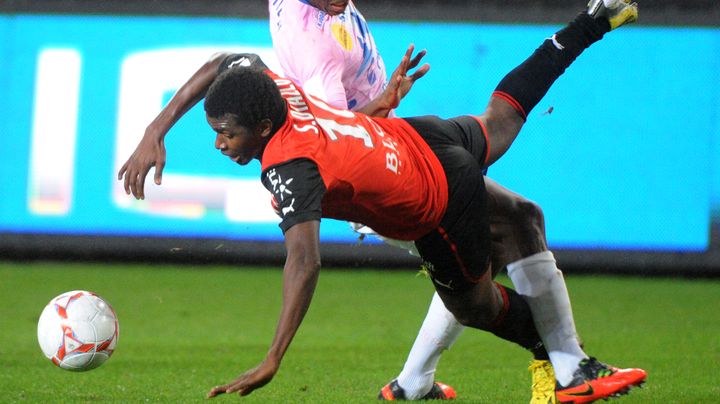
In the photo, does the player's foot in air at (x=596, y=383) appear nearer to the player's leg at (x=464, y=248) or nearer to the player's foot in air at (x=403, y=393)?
the player's leg at (x=464, y=248)

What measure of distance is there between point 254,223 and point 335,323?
3.20 metres

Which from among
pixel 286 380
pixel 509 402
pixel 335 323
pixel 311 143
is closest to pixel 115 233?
pixel 335 323

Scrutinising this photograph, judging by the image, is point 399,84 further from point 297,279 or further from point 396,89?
point 297,279

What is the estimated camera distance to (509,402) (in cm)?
467

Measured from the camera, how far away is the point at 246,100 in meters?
3.58

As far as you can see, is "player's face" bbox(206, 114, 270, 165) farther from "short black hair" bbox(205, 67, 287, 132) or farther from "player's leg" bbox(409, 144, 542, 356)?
"player's leg" bbox(409, 144, 542, 356)

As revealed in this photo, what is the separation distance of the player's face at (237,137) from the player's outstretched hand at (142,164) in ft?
1.23

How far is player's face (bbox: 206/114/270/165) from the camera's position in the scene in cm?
362

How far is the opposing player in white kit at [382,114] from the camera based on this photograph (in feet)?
13.7

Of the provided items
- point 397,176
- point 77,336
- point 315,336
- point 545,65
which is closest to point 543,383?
point 397,176

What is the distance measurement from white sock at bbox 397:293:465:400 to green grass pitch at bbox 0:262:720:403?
0.20m

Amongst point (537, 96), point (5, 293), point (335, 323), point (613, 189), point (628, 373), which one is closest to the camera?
point (628, 373)

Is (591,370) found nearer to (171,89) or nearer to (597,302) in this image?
(597,302)

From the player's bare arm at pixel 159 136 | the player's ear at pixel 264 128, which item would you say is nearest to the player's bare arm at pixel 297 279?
the player's ear at pixel 264 128
